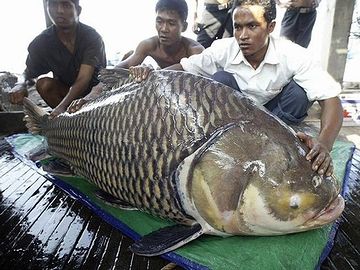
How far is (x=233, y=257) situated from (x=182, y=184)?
0.41 m

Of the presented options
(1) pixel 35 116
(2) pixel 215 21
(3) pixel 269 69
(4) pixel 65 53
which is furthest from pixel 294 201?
(2) pixel 215 21

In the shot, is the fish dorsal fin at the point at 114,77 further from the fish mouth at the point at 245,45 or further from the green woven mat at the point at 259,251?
the green woven mat at the point at 259,251

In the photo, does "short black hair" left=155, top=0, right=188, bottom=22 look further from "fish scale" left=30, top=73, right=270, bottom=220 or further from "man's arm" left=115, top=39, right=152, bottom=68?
"fish scale" left=30, top=73, right=270, bottom=220

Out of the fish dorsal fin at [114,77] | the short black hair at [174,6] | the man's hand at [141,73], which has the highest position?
the short black hair at [174,6]

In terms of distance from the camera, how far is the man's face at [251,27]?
2.46 meters

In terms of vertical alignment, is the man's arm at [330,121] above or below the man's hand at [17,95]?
below

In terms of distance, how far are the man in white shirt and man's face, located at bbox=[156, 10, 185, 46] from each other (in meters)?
0.74

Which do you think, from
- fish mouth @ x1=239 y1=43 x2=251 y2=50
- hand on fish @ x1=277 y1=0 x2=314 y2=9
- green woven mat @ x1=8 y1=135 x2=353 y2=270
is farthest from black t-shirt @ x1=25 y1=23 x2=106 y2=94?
green woven mat @ x1=8 y1=135 x2=353 y2=270

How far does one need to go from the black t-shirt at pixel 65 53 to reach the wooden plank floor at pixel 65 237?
67.7 inches

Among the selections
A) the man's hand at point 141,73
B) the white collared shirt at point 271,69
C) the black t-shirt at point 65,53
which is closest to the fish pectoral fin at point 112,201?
the man's hand at point 141,73

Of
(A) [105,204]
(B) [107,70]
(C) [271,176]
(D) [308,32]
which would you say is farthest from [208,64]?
(D) [308,32]

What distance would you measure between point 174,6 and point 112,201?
2.19 m

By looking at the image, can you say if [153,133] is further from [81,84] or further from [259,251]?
[81,84]

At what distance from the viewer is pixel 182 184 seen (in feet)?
5.35
